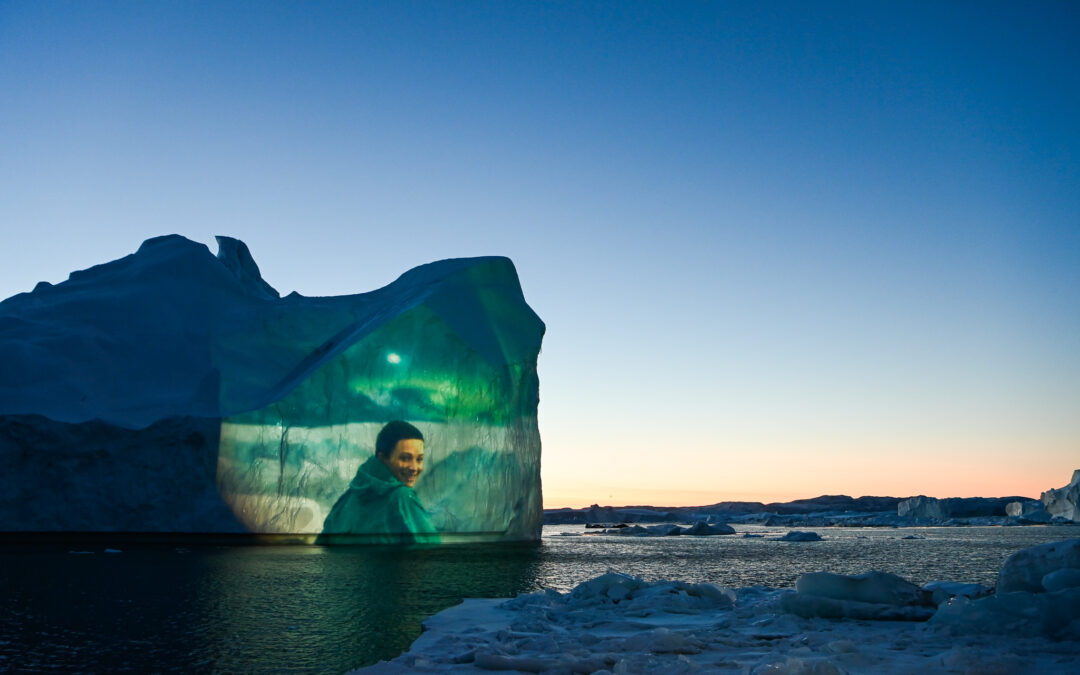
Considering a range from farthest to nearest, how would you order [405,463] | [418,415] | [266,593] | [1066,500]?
1. [1066,500]
2. [418,415]
3. [405,463]
4. [266,593]

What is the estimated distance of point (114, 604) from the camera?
7074mm

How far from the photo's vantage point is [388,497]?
752 inches

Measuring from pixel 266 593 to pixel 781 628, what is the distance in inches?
207

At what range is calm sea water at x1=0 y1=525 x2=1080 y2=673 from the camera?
481 centimetres

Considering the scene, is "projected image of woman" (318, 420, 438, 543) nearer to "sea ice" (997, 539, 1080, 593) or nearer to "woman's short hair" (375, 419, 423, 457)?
"woman's short hair" (375, 419, 423, 457)

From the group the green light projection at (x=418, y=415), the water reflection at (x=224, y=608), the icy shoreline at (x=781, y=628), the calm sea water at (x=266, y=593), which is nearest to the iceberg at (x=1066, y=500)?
the calm sea water at (x=266, y=593)

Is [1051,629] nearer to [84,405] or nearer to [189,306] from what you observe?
[84,405]

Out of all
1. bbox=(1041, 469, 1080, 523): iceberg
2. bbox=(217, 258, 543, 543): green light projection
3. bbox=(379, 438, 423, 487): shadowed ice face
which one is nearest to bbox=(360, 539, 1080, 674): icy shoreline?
bbox=(379, 438, 423, 487): shadowed ice face

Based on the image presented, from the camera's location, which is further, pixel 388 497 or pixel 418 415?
pixel 418 415

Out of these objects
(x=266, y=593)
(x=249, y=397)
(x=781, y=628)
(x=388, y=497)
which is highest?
(x=249, y=397)

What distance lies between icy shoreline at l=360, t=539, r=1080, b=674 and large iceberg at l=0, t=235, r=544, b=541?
1221cm

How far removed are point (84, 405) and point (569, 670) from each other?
57.9 ft

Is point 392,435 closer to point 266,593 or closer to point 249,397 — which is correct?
point 249,397

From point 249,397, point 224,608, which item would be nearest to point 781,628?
point 224,608
